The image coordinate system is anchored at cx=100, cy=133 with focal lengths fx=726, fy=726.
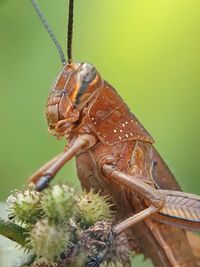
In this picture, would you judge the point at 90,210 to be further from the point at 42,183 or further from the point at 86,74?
the point at 86,74

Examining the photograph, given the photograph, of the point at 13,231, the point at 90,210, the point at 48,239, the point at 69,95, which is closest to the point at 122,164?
the point at 69,95

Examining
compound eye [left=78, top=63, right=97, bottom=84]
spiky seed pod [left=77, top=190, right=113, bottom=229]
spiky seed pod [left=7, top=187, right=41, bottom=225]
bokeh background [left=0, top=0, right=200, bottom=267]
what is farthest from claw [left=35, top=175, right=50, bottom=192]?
bokeh background [left=0, top=0, right=200, bottom=267]

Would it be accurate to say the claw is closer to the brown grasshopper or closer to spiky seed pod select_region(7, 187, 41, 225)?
spiky seed pod select_region(7, 187, 41, 225)

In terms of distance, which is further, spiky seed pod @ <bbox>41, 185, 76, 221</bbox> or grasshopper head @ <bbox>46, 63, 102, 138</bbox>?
grasshopper head @ <bbox>46, 63, 102, 138</bbox>

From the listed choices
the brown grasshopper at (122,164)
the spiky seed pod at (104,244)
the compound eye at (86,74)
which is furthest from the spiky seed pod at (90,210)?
the compound eye at (86,74)

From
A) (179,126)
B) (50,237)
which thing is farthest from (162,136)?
(50,237)

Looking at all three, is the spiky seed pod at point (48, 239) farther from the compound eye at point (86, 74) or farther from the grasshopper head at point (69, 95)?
the compound eye at point (86, 74)

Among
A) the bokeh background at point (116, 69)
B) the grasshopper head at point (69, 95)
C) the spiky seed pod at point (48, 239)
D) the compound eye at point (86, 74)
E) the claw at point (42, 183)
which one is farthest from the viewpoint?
the bokeh background at point (116, 69)
